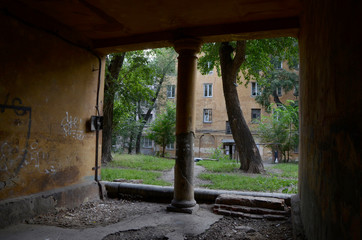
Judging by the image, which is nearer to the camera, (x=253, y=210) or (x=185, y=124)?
(x=253, y=210)

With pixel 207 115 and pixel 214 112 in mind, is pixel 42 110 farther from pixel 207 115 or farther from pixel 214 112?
pixel 207 115

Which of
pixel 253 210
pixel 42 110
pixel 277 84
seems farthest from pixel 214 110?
pixel 42 110

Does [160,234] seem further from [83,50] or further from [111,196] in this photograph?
[83,50]

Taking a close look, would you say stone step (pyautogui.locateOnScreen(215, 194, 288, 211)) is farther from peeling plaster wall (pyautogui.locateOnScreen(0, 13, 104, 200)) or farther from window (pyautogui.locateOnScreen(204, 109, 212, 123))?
window (pyautogui.locateOnScreen(204, 109, 212, 123))

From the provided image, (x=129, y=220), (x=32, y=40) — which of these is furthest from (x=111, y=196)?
(x=32, y=40)

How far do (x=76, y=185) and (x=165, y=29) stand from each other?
368cm

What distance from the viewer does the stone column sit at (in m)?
5.34

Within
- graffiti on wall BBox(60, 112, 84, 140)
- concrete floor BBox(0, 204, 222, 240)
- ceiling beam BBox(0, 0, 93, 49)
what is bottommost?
concrete floor BBox(0, 204, 222, 240)

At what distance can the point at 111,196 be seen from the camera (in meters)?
6.71

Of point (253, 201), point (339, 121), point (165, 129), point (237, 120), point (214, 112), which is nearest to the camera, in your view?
point (339, 121)

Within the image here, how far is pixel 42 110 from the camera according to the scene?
497 centimetres

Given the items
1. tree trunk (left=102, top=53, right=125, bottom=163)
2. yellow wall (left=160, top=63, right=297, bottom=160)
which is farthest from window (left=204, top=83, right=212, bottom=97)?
tree trunk (left=102, top=53, right=125, bottom=163)

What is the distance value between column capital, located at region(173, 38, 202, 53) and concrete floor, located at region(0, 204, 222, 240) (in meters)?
3.19

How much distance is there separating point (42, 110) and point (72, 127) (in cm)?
84
